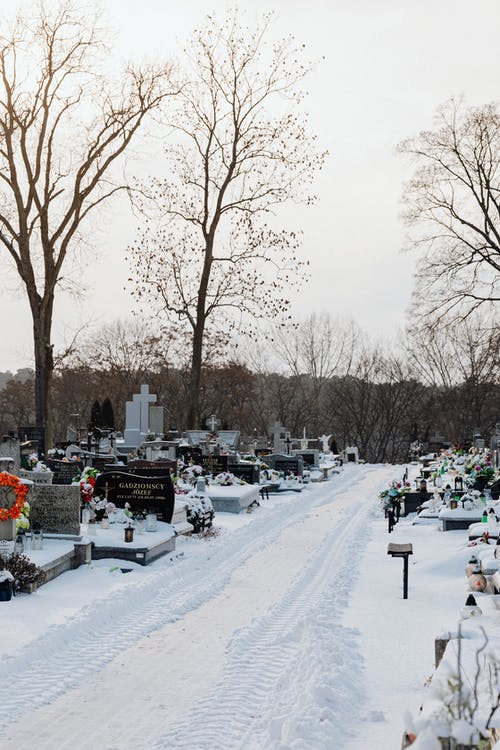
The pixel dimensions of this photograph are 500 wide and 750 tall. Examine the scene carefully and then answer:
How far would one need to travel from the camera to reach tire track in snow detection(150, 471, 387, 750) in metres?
5.95

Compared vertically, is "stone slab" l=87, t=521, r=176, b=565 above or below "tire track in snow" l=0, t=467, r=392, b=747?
above

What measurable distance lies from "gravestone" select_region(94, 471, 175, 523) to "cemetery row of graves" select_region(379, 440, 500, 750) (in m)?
4.55

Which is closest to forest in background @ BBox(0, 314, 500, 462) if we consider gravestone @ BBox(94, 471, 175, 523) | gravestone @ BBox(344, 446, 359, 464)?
gravestone @ BBox(344, 446, 359, 464)

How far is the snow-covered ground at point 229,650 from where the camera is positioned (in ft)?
20.2

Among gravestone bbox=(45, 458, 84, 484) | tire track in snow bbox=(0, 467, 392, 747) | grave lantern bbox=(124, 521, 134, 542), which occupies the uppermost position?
gravestone bbox=(45, 458, 84, 484)

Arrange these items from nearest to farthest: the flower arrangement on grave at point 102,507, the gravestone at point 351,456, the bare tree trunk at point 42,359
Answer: the flower arrangement on grave at point 102,507
the bare tree trunk at point 42,359
the gravestone at point 351,456

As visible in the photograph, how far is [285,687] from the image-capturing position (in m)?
7.08

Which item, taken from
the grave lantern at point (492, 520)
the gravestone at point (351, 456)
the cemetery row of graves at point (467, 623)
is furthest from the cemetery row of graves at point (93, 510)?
the gravestone at point (351, 456)

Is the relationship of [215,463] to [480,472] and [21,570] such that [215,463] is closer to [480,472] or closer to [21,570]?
[480,472]

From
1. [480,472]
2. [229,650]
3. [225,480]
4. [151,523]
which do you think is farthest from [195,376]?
[229,650]

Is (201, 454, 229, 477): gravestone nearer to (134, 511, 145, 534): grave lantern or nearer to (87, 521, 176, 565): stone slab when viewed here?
(134, 511, 145, 534): grave lantern

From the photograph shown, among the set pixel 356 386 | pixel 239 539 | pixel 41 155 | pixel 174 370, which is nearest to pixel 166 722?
pixel 239 539

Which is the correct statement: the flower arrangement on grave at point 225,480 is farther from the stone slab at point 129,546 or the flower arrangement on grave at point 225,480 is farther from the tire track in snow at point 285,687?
the tire track in snow at point 285,687

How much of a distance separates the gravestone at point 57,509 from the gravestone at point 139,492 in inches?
73.1
